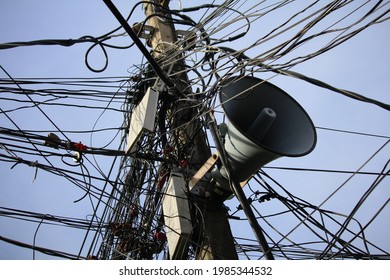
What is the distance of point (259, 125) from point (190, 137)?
0.97 meters

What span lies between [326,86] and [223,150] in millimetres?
849

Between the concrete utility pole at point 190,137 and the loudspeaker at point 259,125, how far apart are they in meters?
0.36

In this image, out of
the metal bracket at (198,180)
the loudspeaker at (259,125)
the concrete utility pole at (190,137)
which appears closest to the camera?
the loudspeaker at (259,125)

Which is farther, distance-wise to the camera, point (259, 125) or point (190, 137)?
point (190, 137)

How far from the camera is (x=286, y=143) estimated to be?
10.0 feet

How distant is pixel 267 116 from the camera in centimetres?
300

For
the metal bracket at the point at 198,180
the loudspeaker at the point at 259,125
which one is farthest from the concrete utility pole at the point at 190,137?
the loudspeaker at the point at 259,125

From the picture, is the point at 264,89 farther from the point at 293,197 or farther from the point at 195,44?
the point at 293,197

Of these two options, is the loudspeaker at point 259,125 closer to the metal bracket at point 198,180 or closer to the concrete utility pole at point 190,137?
the metal bracket at point 198,180

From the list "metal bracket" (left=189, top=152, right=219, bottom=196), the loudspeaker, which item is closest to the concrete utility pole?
"metal bracket" (left=189, top=152, right=219, bottom=196)

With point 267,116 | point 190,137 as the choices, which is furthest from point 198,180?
point 267,116

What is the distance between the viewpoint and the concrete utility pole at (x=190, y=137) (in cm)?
315

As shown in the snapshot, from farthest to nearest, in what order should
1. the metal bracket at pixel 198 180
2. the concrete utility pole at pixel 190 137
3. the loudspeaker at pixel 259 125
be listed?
the metal bracket at pixel 198 180
the concrete utility pole at pixel 190 137
the loudspeaker at pixel 259 125

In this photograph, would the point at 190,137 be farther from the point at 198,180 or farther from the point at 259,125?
the point at 259,125
